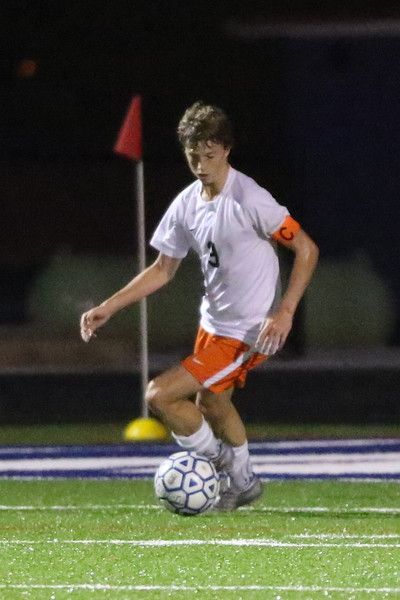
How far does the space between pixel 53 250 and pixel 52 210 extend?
0.92m

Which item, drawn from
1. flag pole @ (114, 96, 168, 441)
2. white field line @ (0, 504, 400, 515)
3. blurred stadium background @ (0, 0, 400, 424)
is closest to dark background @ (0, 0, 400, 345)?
blurred stadium background @ (0, 0, 400, 424)

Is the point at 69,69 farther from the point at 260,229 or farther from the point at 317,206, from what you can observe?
the point at 260,229

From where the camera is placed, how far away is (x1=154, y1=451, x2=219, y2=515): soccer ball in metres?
9.80

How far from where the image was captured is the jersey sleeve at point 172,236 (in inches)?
399

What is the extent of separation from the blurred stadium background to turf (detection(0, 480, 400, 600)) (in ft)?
61.4

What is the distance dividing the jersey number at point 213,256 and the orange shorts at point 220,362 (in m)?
0.38

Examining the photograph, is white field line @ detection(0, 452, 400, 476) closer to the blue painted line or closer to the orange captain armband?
the blue painted line

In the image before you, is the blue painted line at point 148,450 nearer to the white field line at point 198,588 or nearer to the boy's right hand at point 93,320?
the boy's right hand at point 93,320

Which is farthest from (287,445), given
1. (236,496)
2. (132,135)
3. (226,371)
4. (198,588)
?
(198,588)

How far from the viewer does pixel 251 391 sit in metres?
21.0

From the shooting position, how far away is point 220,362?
32.8 ft


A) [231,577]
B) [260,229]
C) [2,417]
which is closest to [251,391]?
[2,417]

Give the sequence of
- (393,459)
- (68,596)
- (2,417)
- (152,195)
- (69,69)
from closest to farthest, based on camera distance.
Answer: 1. (68,596)
2. (393,459)
3. (2,417)
4. (152,195)
5. (69,69)

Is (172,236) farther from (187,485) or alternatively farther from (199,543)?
(199,543)
